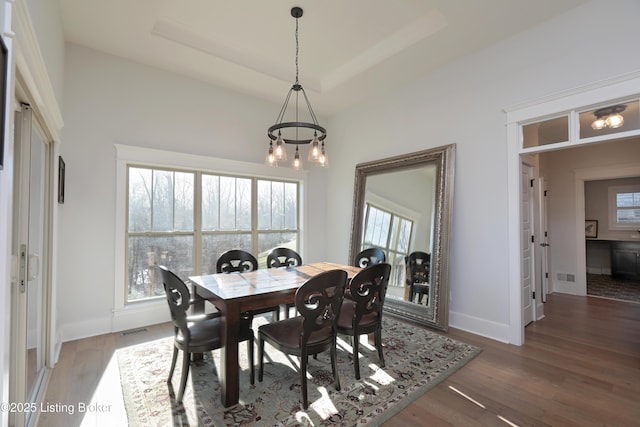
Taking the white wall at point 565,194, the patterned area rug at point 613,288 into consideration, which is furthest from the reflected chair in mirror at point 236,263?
the patterned area rug at point 613,288

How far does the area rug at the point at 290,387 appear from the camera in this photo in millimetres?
1922

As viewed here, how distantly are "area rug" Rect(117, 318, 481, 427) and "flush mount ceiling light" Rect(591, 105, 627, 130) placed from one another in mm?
2436

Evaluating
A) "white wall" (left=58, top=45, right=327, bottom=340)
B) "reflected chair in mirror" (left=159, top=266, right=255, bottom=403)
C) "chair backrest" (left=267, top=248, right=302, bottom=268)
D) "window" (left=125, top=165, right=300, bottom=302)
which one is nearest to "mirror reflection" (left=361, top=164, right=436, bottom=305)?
"chair backrest" (left=267, top=248, right=302, bottom=268)

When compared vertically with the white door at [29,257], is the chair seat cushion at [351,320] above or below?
below

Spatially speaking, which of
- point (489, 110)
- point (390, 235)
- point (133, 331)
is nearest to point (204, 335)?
point (133, 331)

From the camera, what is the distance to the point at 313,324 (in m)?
2.08

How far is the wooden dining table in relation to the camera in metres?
2.05

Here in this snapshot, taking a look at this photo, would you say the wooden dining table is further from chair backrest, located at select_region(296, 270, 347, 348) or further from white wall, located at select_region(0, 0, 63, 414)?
white wall, located at select_region(0, 0, 63, 414)

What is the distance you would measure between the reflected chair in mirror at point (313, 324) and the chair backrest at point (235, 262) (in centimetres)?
118

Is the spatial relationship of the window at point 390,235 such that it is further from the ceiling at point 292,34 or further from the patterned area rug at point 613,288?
the patterned area rug at point 613,288

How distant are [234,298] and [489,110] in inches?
133

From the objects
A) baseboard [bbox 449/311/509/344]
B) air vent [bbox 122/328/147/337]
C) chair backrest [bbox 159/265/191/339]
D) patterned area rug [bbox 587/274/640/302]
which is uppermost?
chair backrest [bbox 159/265/191/339]

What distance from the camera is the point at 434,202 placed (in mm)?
3766

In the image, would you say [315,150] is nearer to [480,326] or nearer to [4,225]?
[4,225]
